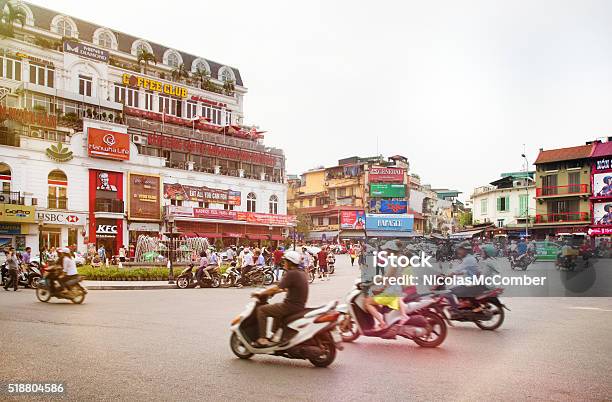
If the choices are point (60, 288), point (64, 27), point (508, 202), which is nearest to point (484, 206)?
point (508, 202)

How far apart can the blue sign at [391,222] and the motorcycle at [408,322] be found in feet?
244

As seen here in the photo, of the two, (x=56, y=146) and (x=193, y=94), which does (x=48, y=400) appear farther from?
(x=193, y=94)

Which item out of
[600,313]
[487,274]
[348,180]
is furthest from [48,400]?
[348,180]

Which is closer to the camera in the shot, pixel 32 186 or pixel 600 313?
pixel 600 313

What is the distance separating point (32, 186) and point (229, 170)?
20984 mm

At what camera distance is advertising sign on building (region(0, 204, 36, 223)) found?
37.8m

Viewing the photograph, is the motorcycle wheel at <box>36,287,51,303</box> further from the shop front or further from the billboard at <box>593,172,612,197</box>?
the billboard at <box>593,172,612,197</box>

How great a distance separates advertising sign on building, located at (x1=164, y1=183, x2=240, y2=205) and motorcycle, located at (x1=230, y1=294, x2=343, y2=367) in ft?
146

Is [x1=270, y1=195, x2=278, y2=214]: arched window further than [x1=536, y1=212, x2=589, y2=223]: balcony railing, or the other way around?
[x1=270, y1=195, x2=278, y2=214]: arched window

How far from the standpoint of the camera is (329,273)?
34219 mm

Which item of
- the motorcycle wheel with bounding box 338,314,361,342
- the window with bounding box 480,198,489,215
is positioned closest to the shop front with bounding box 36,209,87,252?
the motorcycle wheel with bounding box 338,314,361,342

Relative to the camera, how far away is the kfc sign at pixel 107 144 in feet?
147

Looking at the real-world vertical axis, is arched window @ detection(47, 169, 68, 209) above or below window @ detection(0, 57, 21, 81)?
below

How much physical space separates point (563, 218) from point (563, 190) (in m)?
2.85
